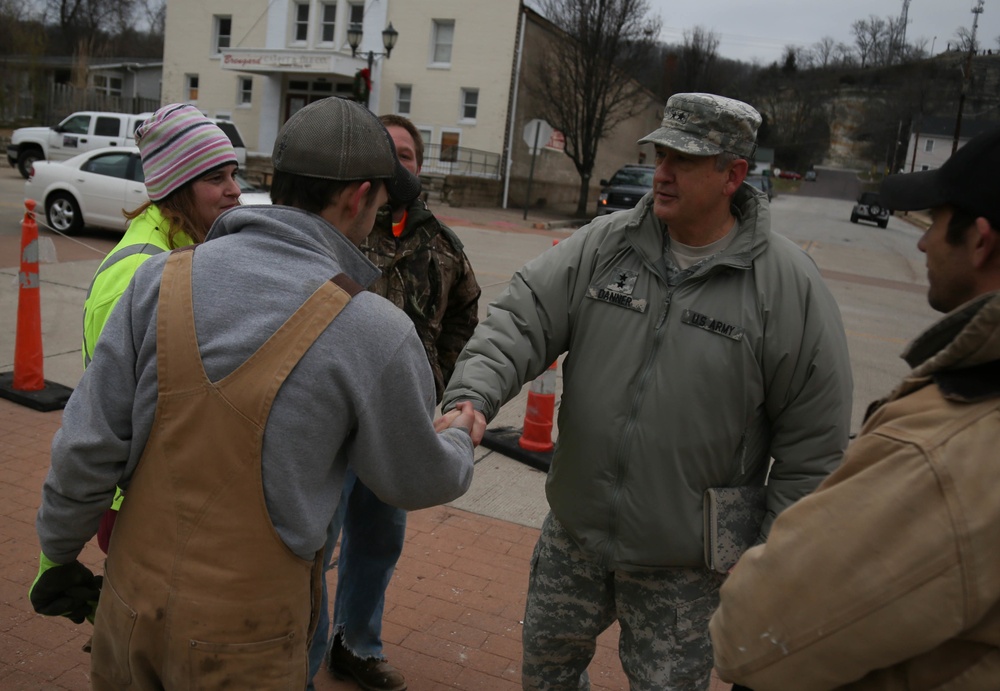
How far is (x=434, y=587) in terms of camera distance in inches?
162

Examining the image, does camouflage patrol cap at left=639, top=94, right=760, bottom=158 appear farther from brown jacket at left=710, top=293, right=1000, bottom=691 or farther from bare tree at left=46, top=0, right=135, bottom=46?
bare tree at left=46, top=0, right=135, bottom=46

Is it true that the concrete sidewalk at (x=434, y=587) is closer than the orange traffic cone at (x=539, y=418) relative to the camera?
Yes

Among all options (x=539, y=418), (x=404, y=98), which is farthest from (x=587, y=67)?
(x=539, y=418)

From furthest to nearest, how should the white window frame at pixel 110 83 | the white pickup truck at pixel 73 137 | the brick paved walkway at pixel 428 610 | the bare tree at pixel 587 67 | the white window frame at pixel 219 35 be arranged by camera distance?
the white window frame at pixel 110 83
the white window frame at pixel 219 35
the bare tree at pixel 587 67
the white pickup truck at pixel 73 137
the brick paved walkway at pixel 428 610

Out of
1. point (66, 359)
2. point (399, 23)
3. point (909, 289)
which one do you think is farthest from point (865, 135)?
point (66, 359)

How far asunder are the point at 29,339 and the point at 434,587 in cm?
379

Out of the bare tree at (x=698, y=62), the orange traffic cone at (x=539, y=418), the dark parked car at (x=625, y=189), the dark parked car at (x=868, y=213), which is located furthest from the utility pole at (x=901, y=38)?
the orange traffic cone at (x=539, y=418)

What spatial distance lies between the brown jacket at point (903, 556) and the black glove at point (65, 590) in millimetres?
1624

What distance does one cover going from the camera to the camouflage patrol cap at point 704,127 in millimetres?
2463

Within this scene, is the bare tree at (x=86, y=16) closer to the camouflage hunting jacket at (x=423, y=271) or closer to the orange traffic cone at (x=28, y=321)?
the orange traffic cone at (x=28, y=321)

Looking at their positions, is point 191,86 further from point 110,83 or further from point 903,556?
point 903,556

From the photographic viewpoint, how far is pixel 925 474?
4.01 ft

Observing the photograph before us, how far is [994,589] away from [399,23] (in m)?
34.1

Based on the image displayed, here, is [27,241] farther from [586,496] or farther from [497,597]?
[586,496]
